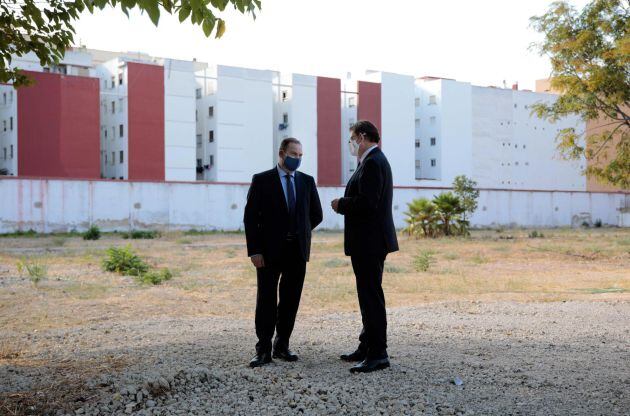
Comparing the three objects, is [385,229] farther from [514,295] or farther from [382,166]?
[514,295]

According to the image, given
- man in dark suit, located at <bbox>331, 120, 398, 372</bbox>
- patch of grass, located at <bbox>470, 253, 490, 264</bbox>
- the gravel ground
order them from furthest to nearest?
patch of grass, located at <bbox>470, 253, 490, 264</bbox> → man in dark suit, located at <bbox>331, 120, 398, 372</bbox> → the gravel ground

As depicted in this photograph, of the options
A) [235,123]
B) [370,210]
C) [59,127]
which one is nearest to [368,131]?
[370,210]

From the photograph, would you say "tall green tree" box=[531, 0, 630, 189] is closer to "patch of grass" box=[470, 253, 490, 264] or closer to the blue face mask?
"patch of grass" box=[470, 253, 490, 264]

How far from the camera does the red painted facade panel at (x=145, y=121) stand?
54.5 meters

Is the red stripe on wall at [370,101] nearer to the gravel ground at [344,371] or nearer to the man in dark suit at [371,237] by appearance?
the gravel ground at [344,371]

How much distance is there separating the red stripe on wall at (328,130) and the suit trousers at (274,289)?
55.7 meters

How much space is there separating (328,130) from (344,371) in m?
57.8

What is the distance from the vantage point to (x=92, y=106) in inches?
2069

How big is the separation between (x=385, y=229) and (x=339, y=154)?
57.7 meters

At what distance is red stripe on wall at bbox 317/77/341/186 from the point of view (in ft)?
206

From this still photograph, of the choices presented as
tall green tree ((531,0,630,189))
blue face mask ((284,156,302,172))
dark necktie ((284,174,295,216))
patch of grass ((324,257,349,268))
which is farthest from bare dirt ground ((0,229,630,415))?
tall green tree ((531,0,630,189))

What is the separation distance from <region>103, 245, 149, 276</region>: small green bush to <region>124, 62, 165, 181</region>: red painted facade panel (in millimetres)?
36779

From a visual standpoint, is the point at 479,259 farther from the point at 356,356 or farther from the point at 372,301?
the point at 372,301

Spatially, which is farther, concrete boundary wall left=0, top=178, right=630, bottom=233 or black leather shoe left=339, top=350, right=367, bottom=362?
concrete boundary wall left=0, top=178, right=630, bottom=233
